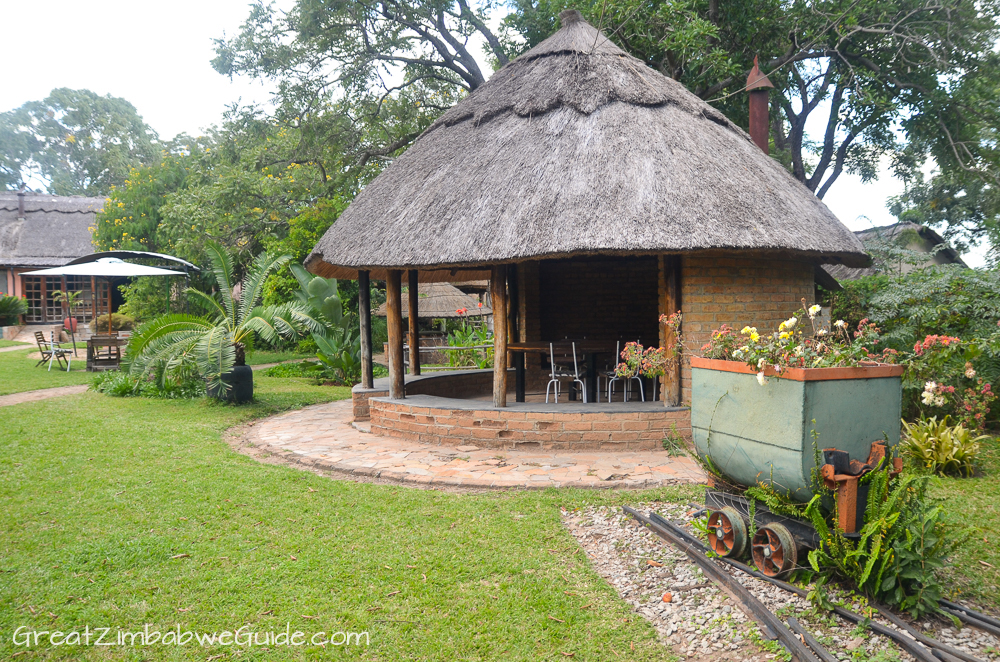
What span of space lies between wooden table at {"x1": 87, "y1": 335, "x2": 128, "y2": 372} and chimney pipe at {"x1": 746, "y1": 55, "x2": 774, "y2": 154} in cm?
1414

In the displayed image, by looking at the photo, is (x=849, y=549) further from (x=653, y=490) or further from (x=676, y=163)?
(x=676, y=163)

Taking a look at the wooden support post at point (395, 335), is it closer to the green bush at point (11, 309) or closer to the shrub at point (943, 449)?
the shrub at point (943, 449)

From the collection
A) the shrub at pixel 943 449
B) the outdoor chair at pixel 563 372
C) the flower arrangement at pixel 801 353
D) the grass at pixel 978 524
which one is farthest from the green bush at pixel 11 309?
the grass at pixel 978 524

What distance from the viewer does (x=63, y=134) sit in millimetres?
48688

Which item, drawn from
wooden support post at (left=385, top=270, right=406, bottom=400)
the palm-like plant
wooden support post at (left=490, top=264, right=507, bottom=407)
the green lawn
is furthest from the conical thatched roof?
the green lawn

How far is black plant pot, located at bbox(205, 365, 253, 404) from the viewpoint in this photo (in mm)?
10820

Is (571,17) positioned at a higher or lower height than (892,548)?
higher

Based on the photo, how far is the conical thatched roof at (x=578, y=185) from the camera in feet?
21.8

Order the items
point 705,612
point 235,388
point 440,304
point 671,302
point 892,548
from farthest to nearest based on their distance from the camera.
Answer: point 440,304, point 235,388, point 671,302, point 705,612, point 892,548

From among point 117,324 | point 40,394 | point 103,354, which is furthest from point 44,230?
point 40,394

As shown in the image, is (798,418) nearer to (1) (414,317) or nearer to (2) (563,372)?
(2) (563,372)

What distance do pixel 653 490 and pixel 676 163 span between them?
12.0ft

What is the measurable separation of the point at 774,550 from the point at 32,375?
15373mm

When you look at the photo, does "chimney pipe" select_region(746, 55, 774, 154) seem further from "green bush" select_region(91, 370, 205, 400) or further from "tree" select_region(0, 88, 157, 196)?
"tree" select_region(0, 88, 157, 196)
